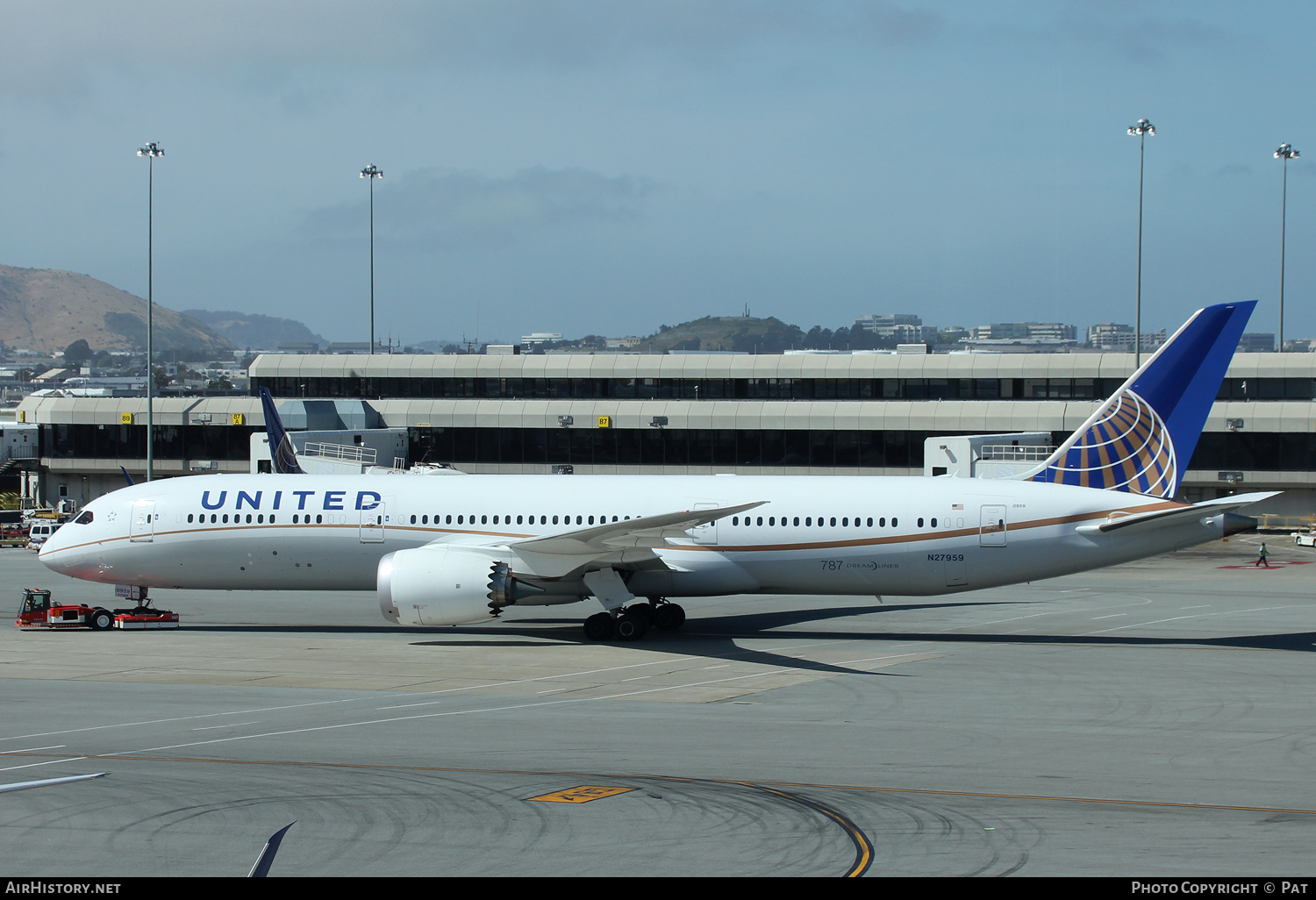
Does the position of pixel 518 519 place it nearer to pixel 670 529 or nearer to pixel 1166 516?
pixel 670 529

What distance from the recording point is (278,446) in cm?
5469

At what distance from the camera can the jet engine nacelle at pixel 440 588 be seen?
29812 mm

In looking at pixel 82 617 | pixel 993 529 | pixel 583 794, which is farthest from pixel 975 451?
pixel 583 794

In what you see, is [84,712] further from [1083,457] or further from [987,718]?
[1083,457]

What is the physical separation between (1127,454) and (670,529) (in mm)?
12385

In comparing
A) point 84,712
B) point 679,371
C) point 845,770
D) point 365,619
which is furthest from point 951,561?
point 679,371

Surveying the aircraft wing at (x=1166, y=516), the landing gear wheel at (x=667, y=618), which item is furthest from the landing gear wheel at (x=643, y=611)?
the aircraft wing at (x=1166, y=516)

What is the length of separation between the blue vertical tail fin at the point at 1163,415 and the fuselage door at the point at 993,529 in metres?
2.35

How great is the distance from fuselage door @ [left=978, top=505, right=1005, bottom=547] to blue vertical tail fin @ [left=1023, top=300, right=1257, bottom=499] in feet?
7.72

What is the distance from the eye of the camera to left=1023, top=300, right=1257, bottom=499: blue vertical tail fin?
3206cm

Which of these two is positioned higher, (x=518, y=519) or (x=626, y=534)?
(x=518, y=519)

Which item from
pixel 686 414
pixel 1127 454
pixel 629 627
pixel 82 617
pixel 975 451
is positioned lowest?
pixel 82 617

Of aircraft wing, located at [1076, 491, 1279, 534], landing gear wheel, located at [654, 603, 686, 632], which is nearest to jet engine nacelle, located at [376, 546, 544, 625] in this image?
landing gear wheel, located at [654, 603, 686, 632]

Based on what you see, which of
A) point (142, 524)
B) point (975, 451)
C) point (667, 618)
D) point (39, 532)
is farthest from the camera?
point (39, 532)
